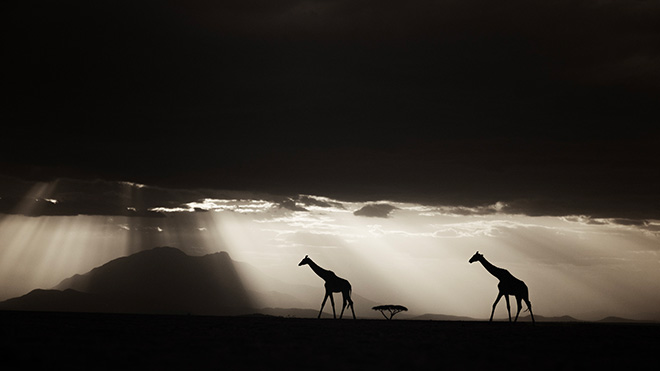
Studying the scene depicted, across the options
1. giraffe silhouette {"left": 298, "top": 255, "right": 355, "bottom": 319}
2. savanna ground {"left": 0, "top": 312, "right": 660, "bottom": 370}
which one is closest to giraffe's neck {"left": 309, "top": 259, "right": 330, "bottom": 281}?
giraffe silhouette {"left": 298, "top": 255, "right": 355, "bottom": 319}

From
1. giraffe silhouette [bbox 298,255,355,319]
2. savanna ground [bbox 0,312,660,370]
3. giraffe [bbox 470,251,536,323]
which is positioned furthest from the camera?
giraffe silhouette [bbox 298,255,355,319]

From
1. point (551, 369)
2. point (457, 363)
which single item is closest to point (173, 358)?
point (457, 363)

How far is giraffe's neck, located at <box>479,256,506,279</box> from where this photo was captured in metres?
56.7

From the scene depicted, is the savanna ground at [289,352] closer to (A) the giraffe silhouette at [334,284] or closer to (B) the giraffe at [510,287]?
(B) the giraffe at [510,287]

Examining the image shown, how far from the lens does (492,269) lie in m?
57.7

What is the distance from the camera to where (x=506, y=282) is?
55.9 metres

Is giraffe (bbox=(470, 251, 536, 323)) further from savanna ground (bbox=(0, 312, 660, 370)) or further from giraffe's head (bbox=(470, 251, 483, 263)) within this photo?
savanna ground (bbox=(0, 312, 660, 370))

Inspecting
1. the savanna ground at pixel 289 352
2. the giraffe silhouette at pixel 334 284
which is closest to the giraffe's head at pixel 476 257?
the giraffe silhouette at pixel 334 284

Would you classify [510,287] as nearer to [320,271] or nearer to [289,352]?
[320,271]

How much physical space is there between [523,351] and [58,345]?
19.3 metres

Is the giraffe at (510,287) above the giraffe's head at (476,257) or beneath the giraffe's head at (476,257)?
A: beneath

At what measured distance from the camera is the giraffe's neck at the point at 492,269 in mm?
56656

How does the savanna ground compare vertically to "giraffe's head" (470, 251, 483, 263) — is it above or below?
below

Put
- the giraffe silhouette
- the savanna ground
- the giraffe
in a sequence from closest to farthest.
Answer: the savanna ground → the giraffe → the giraffe silhouette
